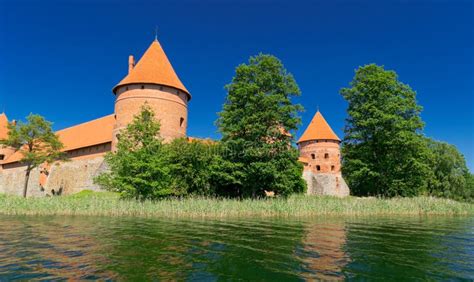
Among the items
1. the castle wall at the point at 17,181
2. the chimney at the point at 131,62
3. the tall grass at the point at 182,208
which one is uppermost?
the chimney at the point at 131,62

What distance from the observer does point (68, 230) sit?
8695 mm

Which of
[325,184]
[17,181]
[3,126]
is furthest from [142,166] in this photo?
[3,126]

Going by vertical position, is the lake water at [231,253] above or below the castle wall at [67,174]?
below

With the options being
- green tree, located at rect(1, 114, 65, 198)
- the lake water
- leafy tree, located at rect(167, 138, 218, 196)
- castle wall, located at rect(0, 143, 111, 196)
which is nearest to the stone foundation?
leafy tree, located at rect(167, 138, 218, 196)

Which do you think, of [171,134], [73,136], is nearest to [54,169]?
[73,136]

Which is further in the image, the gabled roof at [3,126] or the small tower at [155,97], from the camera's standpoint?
the gabled roof at [3,126]

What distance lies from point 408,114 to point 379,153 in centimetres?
320

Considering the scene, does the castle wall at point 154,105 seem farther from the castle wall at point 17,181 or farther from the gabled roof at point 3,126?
the gabled roof at point 3,126

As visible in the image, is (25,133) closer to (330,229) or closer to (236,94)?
(236,94)

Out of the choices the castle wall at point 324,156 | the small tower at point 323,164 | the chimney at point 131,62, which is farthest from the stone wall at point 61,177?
the castle wall at point 324,156

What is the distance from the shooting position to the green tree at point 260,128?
18844 mm

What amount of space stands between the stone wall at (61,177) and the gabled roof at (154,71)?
736cm

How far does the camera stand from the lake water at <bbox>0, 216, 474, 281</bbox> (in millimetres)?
4602

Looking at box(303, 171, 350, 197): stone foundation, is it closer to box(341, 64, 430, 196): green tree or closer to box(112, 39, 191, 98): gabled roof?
box(341, 64, 430, 196): green tree
